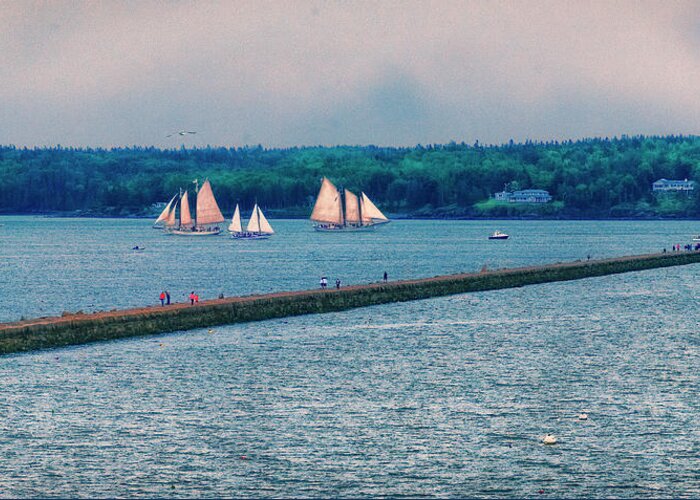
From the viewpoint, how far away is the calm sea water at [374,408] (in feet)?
95.5

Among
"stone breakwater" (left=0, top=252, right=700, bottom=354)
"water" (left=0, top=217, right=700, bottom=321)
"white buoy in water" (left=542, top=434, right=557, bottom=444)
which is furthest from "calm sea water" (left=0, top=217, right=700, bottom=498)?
"water" (left=0, top=217, right=700, bottom=321)

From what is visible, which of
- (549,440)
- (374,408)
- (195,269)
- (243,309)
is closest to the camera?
(549,440)

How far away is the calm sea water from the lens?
29.1 meters

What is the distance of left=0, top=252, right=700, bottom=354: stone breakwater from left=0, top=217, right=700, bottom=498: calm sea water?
50.9 inches

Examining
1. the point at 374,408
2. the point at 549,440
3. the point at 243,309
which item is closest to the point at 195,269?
the point at 243,309

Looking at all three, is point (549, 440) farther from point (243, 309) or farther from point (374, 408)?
point (243, 309)

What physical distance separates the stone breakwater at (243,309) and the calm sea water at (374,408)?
4.25 ft

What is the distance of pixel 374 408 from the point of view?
39.6 m

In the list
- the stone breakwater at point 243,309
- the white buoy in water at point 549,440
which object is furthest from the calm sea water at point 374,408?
the stone breakwater at point 243,309

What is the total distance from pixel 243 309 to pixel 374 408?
95.9 feet

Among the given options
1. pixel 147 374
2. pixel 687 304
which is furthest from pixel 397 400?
pixel 687 304

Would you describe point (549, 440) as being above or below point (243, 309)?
below

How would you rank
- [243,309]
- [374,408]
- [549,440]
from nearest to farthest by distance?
1. [549,440]
2. [374,408]
3. [243,309]

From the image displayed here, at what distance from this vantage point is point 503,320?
72625 millimetres
